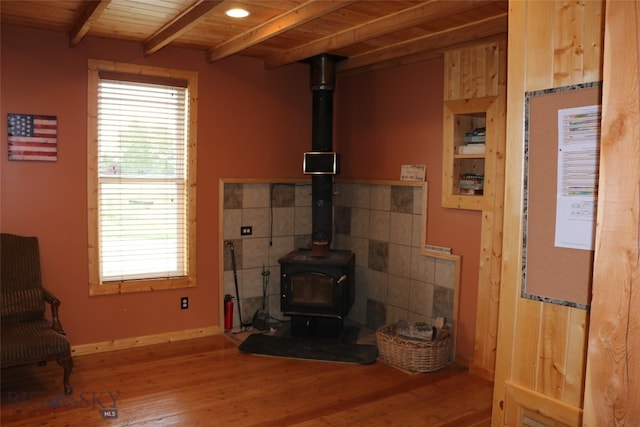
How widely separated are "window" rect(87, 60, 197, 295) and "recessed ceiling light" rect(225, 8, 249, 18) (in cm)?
118

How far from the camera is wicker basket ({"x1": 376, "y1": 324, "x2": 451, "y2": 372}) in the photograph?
13.3 ft

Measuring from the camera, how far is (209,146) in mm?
4762

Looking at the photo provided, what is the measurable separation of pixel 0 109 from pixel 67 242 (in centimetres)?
109

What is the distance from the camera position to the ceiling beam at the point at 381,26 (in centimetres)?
310

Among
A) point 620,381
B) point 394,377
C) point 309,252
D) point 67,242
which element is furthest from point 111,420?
point 620,381

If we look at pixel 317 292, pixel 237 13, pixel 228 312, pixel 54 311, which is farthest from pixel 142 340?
pixel 237 13

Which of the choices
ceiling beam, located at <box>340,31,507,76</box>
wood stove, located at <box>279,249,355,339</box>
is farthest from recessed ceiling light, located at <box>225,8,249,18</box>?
wood stove, located at <box>279,249,355,339</box>

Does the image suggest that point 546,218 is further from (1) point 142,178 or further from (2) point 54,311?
(1) point 142,178

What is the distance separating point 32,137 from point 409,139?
3028mm

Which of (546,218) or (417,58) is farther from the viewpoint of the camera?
(417,58)

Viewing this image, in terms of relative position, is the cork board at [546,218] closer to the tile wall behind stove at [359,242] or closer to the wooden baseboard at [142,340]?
the tile wall behind stove at [359,242]

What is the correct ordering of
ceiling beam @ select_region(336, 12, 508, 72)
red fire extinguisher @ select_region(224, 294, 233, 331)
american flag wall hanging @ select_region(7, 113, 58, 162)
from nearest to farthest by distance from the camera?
ceiling beam @ select_region(336, 12, 508, 72), american flag wall hanging @ select_region(7, 113, 58, 162), red fire extinguisher @ select_region(224, 294, 233, 331)

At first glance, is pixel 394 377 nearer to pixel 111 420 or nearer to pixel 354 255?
pixel 354 255

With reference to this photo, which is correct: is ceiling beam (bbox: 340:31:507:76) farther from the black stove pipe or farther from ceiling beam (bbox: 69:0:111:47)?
ceiling beam (bbox: 69:0:111:47)
